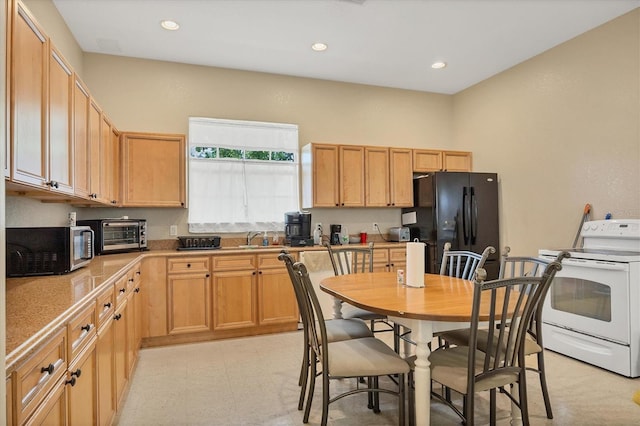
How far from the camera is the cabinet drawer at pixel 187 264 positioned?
366cm

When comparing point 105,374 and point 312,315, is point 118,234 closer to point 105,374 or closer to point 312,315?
point 105,374

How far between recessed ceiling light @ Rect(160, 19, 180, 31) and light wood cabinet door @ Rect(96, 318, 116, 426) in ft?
→ 8.85

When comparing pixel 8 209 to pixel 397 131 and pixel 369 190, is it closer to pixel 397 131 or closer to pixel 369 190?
pixel 369 190

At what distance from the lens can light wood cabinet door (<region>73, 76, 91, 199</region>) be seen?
2.41 metres

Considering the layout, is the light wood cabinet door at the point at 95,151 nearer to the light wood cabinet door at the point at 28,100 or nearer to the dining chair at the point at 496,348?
the light wood cabinet door at the point at 28,100

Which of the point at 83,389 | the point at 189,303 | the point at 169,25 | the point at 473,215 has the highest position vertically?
the point at 169,25

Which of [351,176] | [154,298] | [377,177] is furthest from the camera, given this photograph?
[377,177]

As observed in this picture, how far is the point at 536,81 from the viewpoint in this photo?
4215mm

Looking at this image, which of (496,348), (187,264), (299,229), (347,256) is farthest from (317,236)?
(496,348)

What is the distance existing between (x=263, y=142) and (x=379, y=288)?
286cm

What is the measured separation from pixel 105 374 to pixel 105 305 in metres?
0.35

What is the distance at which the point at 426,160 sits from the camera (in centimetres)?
493

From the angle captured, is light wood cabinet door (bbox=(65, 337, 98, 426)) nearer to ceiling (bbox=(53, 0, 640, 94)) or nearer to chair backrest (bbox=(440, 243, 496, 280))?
chair backrest (bbox=(440, 243, 496, 280))

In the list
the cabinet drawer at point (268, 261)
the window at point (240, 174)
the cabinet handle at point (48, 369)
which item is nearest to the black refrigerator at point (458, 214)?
the window at point (240, 174)
